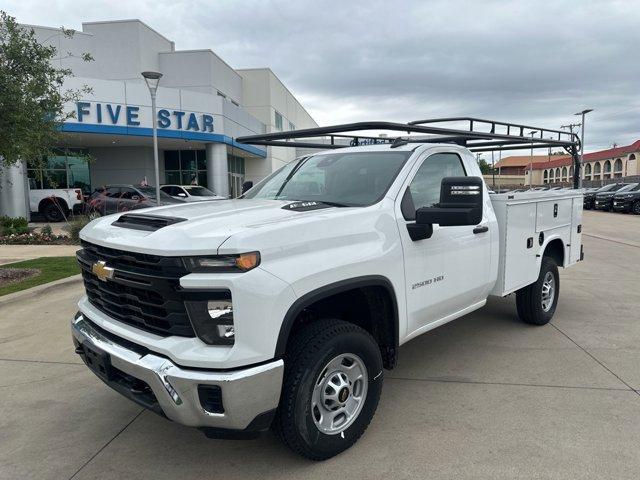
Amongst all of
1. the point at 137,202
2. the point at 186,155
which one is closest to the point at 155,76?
the point at 137,202

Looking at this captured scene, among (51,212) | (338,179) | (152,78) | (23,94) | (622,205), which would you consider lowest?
(622,205)

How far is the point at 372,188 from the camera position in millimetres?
→ 3607

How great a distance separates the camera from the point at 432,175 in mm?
3971

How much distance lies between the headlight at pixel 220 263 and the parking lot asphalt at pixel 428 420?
129 centimetres

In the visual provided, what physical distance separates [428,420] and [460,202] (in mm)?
1561

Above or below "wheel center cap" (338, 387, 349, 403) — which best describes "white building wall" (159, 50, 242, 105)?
above

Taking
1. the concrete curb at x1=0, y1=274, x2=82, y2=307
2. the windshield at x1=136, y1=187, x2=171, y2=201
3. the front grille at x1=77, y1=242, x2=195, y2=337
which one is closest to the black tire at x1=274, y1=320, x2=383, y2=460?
the front grille at x1=77, y1=242, x2=195, y2=337

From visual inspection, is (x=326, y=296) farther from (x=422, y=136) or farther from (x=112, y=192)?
(x=112, y=192)

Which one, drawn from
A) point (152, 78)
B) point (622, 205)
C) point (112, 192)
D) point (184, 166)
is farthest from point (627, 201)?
point (184, 166)

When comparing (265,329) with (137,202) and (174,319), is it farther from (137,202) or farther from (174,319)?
(137,202)

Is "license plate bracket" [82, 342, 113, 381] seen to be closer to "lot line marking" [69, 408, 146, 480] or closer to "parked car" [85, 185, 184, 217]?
"lot line marking" [69, 408, 146, 480]

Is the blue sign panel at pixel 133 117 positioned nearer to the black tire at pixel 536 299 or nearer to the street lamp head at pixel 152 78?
the street lamp head at pixel 152 78

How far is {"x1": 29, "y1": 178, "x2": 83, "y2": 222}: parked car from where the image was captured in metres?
21.8

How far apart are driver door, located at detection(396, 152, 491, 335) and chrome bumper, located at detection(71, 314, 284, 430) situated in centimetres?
130
